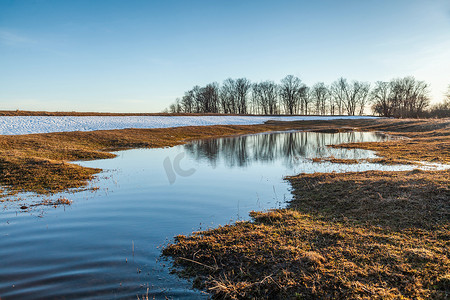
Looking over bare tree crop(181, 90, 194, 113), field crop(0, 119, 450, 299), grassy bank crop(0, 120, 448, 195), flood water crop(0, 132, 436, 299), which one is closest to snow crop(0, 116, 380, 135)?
grassy bank crop(0, 120, 448, 195)

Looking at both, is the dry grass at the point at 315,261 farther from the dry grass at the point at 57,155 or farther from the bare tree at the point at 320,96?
the bare tree at the point at 320,96

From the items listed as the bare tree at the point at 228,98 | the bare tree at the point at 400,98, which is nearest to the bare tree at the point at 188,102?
the bare tree at the point at 228,98

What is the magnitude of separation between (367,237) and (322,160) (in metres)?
14.6

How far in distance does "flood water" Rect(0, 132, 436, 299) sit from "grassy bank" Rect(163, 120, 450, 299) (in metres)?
0.76

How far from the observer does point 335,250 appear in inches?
240

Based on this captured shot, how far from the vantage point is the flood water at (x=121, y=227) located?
5.59 meters

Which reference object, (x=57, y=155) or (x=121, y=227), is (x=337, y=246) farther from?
(x=57, y=155)

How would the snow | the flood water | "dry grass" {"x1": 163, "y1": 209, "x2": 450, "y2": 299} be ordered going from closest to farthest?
1. "dry grass" {"x1": 163, "y1": 209, "x2": 450, "y2": 299}
2. the flood water
3. the snow

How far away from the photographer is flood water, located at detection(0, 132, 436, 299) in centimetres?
559

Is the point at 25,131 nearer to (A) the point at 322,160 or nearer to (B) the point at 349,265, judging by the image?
(A) the point at 322,160

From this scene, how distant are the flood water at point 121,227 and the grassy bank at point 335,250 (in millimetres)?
763

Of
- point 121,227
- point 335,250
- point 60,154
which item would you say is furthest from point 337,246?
point 60,154

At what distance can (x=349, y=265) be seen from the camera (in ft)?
17.9

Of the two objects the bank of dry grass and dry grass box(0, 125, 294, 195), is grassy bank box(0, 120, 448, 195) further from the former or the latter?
the bank of dry grass
